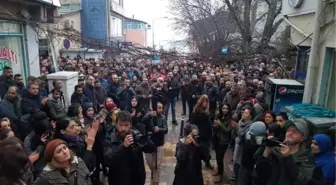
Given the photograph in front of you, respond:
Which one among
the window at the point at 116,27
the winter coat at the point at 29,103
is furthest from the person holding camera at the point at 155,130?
the window at the point at 116,27

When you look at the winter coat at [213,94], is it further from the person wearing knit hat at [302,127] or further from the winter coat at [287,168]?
the winter coat at [287,168]

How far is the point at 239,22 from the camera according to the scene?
1431 cm

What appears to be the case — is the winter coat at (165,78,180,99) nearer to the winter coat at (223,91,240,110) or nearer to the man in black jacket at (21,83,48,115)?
the winter coat at (223,91,240,110)

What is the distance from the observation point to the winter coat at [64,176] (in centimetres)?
255

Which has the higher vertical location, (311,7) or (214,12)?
(214,12)

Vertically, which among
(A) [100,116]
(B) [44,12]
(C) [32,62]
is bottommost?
(A) [100,116]

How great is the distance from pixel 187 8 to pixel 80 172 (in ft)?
67.5

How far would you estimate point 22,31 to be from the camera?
28.9 ft

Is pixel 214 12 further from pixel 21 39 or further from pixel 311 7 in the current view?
pixel 21 39

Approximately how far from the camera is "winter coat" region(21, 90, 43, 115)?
220 inches

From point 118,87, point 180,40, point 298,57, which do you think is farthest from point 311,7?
point 180,40

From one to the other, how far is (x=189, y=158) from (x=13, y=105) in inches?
143

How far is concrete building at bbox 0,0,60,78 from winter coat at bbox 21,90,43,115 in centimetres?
277

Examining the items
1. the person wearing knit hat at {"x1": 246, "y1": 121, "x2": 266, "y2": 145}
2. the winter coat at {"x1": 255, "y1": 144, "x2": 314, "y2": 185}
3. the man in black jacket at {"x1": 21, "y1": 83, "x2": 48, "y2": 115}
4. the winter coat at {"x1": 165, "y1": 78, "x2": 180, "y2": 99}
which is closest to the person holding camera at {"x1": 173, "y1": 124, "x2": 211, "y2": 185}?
the person wearing knit hat at {"x1": 246, "y1": 121, "x2": 266, "y2": 145}
